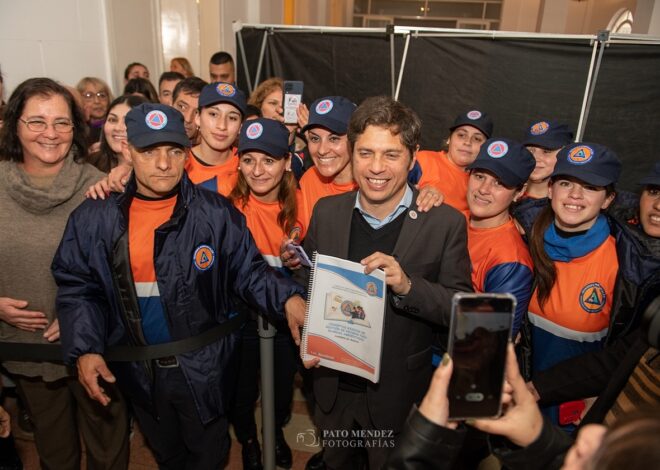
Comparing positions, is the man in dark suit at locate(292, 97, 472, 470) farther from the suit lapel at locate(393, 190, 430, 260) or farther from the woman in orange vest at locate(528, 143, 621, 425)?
the woman in orange vest at locate(528, 143, 621, 425)

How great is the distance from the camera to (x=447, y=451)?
1.22 m

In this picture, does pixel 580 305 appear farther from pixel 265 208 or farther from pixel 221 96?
pixel 221 96

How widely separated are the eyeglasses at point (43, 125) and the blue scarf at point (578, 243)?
2.63 meters

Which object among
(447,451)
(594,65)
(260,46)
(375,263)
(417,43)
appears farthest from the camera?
(260,46)

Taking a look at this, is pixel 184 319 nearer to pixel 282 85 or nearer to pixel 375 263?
pixel 375 263

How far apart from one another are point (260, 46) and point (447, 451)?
6717 mm

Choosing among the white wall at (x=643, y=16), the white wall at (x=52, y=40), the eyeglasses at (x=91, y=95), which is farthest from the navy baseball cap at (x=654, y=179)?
the white wall at (x=643, y=16)

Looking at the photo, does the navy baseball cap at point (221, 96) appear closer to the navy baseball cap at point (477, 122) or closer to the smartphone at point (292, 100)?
the smartphone at point (292, 100)

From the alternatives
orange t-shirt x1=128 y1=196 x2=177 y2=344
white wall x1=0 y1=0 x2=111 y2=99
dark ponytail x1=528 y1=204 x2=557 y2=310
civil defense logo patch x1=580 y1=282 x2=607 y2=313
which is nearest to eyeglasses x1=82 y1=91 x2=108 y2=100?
white wall x1=0 y1=0 x2=111 y2=99

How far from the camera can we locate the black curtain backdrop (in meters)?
5.04

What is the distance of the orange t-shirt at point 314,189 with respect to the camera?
2.96 m

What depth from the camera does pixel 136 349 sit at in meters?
2.16

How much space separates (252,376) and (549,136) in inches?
109

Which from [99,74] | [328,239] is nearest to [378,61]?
[99,74]
